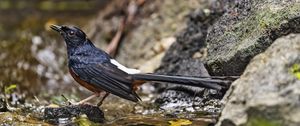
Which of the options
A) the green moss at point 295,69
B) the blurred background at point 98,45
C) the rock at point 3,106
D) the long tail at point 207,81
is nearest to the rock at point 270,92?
the green moss at point 295,69

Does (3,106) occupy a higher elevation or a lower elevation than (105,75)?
lower

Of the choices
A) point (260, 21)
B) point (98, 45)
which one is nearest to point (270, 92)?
point (260, 21)

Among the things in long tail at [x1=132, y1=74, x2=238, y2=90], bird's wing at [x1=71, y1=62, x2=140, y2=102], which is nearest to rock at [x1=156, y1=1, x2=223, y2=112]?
bird's wing at [x1=71, y1=62, x2=140, y2=102]

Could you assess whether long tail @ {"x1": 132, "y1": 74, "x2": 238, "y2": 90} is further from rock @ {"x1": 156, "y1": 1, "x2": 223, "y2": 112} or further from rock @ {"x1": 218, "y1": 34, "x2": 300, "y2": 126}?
rock @ {"x1": 156, "y1": 1, "x2": 223, "y2": 112}

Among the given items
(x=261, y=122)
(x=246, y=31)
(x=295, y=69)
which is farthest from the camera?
(x=246, y=31)

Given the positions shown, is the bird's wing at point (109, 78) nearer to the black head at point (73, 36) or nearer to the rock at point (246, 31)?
the black head at point (73, 36)

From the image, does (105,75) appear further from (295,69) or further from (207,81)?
(295,69)
